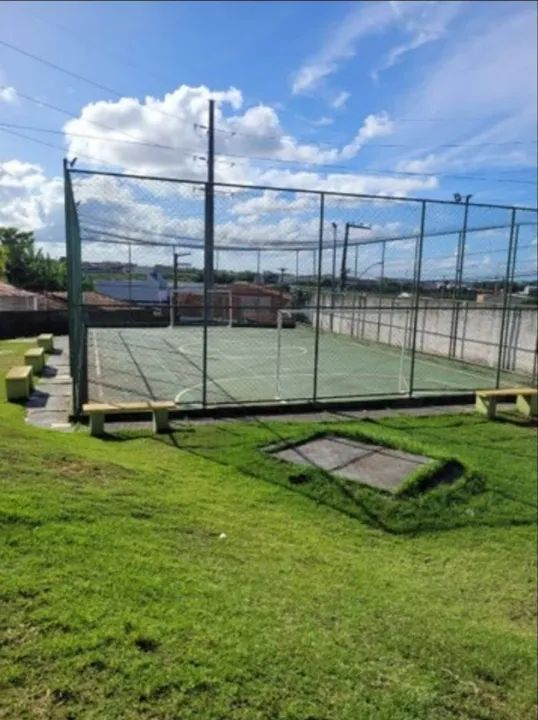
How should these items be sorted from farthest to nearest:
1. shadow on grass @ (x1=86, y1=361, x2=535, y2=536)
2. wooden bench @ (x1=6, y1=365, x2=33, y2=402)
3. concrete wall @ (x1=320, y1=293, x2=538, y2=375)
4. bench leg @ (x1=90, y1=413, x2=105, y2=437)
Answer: concrete wall @ (x1=320, y1=293, x2=538, y2=375)
wooden bench @ (x1=6, y1=365, x2=33, y2=402)
bench leg @ (x1=90, y1=413, x2=105, y2=437)
shadow on grass @ (x1=86, y1=361, x2=535, y2=536)

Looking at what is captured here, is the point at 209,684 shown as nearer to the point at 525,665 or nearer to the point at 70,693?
the point at 70,693

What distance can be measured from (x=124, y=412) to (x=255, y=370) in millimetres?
5581

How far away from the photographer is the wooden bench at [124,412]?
689 centimetres

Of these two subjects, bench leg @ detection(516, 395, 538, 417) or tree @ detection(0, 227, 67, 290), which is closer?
bench leg @ detection(516, 395, 538, 417)

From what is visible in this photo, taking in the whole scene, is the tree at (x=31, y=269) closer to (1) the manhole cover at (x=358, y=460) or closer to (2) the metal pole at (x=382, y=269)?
(2) the metal pole at (x=382, y=269)

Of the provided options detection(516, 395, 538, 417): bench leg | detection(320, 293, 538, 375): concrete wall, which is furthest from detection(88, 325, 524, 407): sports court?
detection(516, 395, 538, 417): bench leg

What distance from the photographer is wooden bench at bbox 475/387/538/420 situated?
358 inches

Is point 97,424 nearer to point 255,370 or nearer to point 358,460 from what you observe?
point 358,460

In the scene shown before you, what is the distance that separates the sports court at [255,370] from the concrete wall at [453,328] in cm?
47

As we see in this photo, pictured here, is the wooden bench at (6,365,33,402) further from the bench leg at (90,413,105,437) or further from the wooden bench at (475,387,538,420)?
the wooden bench at (475,387,538,420)

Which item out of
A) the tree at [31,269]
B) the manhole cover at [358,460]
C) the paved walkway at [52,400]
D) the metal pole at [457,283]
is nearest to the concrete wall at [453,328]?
the metal pole at [457,283]

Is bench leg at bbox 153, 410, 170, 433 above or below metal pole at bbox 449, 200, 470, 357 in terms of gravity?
below

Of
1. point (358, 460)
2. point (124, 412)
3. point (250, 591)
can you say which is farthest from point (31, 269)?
point (250, 591)

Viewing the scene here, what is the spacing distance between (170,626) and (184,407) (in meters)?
5.69
